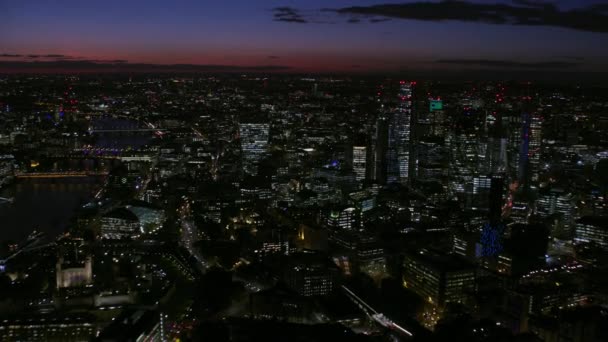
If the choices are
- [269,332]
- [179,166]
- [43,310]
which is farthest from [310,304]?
[179,166]

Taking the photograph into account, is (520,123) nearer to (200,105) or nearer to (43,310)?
(43,310)

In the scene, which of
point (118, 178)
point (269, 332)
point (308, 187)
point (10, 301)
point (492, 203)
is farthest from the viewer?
point (118, 178)

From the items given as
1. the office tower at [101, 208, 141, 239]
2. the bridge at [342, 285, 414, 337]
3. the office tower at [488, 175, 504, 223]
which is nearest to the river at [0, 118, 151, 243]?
the office tower at [101, 208, 141, 239]

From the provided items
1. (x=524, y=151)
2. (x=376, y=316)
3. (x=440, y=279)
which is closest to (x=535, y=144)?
(x=524, y=151)

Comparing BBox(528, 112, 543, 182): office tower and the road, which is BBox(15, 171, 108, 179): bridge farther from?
BBox(528, 112, 543, 182): office tower

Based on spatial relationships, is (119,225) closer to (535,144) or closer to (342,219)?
(342,219)

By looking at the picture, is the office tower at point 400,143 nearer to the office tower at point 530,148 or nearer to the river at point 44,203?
the office tower at point 530,148
